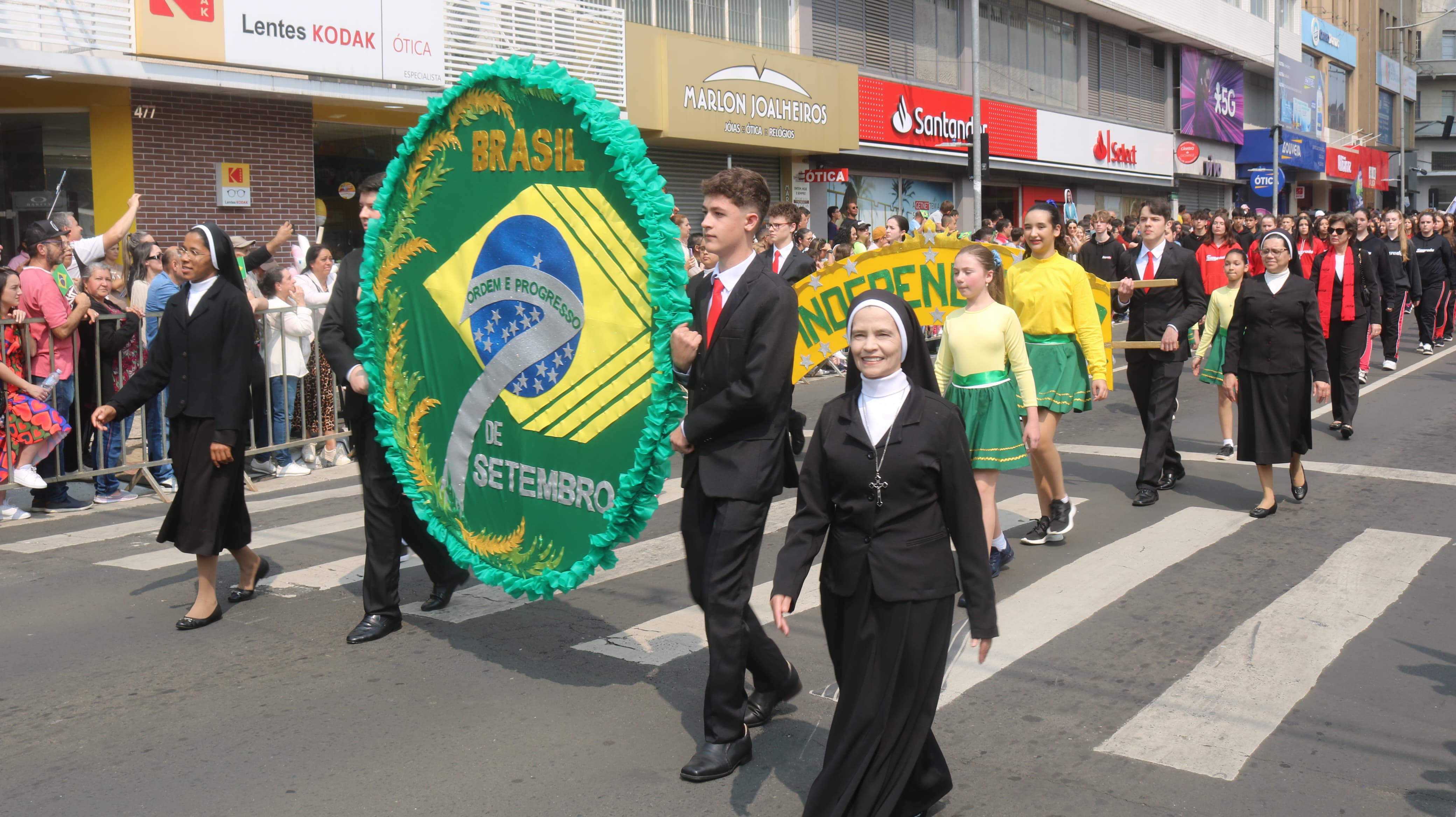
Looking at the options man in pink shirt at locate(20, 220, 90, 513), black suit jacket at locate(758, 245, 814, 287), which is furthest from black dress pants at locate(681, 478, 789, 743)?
man in pink shirt at locate(20, 220, 90, 513)

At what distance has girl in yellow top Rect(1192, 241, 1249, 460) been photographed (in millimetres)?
9945

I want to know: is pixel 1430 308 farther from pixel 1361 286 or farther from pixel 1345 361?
pixel 1345 361

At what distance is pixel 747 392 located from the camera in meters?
4.23

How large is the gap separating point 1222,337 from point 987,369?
203 inches

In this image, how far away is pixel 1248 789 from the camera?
4.16m

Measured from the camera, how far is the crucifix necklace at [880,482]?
146 inches

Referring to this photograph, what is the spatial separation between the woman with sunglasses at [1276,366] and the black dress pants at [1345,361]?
126 inches

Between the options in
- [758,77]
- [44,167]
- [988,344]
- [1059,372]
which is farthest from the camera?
[758,77]

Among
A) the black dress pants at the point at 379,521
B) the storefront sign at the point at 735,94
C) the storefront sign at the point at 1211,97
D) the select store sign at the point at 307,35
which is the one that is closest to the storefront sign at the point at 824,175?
the storefront sign at the point at 735,94

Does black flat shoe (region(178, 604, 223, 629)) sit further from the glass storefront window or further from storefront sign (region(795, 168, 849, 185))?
storefront sign (region(795, 168, 849, 185))

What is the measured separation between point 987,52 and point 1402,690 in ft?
96.8

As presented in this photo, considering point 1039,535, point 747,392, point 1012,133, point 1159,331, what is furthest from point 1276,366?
point 1012,133

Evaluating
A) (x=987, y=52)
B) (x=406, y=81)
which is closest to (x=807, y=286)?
(x=406, y=81)

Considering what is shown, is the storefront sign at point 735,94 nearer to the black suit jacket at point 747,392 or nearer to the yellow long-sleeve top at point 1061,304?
the yellow long-sleeve top at point 1061,304
